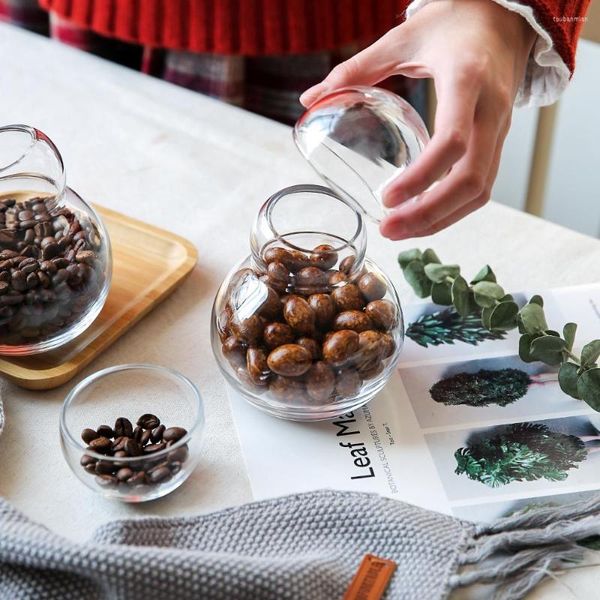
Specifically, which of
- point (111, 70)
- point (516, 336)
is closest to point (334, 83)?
point (516, 336)

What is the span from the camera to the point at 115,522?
571 millimetres

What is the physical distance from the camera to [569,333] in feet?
2.29

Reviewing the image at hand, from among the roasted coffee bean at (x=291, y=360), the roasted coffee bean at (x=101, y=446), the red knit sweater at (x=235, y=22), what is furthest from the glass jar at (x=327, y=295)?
the red knit sweater at (x=235, y=22)

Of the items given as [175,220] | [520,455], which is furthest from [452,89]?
[175,220]

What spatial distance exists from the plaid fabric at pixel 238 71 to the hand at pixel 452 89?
16.7 inches

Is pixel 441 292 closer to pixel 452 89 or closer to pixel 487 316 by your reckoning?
pixel 487 316

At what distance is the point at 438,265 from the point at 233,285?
201 mm

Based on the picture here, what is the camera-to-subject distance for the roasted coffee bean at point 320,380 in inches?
24.0

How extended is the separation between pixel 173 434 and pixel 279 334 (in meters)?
0.10

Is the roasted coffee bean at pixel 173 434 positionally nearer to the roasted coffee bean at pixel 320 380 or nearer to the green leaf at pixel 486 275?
the roasted coffee bean at pixel 320 380

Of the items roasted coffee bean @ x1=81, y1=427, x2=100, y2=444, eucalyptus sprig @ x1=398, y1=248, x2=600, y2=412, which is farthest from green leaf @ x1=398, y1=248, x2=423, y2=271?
roasted coffee bean @ x1=81, y1=427, x2=100, y2=444

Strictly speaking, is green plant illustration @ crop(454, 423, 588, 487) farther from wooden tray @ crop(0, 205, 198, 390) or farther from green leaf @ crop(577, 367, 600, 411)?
wooden tray @ crop(0, 205, 198, 390)

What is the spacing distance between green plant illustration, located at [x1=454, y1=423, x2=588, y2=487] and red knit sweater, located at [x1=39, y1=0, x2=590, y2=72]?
0.54 meters

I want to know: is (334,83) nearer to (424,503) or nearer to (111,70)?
(424,503)
